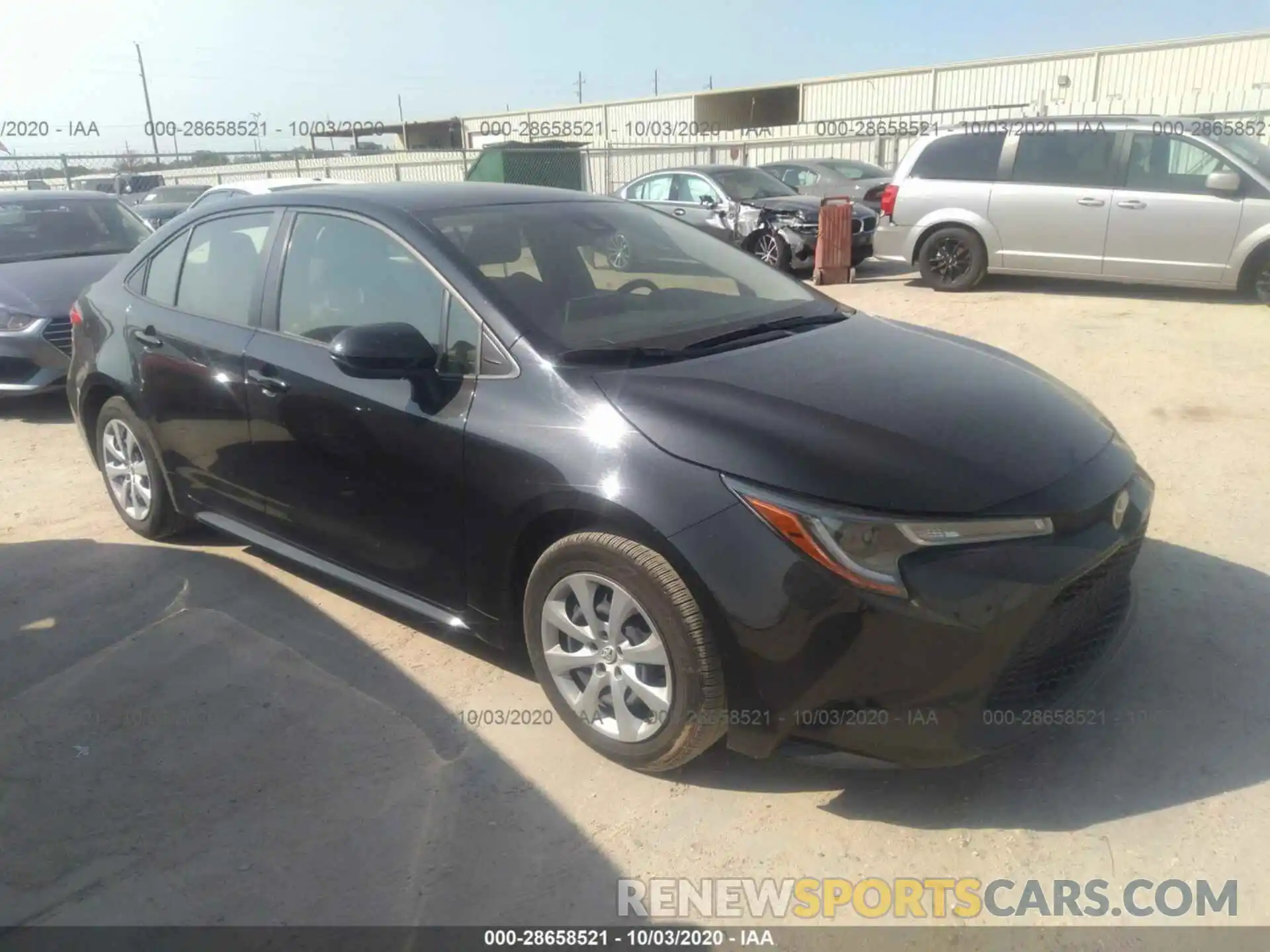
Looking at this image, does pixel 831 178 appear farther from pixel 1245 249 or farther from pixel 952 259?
pixel 1245 249

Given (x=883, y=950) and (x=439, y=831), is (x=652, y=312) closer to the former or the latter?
(x=439, y=831)

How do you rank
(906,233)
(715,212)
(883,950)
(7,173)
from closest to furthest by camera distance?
(883,950) → (906,233) → (715,212) → (7,173)

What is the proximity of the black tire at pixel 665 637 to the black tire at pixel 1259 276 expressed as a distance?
348 inches

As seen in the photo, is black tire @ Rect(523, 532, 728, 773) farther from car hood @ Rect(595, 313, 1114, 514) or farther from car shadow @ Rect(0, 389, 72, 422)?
car shadow @ Rect(0, 389, 72, 422)

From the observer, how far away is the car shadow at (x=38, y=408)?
7668mm

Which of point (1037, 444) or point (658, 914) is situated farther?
point (1037, 444)

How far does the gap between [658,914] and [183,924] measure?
1.20 metres

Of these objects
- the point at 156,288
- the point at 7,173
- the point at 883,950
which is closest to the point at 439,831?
the point at 883,950

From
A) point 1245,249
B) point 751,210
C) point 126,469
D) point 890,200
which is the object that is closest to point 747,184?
point 751,210

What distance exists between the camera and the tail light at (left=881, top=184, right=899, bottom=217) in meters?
10.9

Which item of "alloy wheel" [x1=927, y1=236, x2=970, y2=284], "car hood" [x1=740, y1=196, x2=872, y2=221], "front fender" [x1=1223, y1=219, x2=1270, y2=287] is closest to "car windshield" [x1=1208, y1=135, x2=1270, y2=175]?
"front fender" [x1=1223, y1=219, x2=1270, y2=287]

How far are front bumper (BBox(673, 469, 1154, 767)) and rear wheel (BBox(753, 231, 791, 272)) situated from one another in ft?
34.8

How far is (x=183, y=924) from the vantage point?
246 centimetres

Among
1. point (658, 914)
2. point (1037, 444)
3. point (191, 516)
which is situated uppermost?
point (1037, 444)
